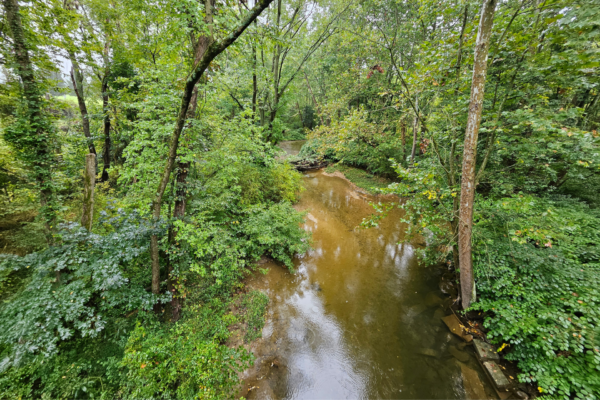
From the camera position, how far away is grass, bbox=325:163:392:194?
14695 millimetres

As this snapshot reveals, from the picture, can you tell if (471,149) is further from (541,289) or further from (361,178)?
(361,178)

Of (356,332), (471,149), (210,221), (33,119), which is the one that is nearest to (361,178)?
(471,149)

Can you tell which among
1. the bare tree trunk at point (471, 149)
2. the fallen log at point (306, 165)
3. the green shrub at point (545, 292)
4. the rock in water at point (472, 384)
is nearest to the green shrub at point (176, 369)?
the rock in water at point (472, 384)

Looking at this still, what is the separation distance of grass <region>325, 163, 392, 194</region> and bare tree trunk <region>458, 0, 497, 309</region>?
30.0 feet

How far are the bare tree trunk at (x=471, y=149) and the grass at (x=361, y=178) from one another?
360 inches

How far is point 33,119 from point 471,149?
8.66 metres

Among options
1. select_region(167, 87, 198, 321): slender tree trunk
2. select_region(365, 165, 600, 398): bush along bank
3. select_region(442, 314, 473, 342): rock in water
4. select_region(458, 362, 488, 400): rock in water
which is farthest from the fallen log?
select_region(458, 362, 488, 400): rock in water

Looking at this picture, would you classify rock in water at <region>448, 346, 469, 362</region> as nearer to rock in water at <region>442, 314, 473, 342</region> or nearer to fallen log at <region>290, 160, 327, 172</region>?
rock in water at <region>442, 314, 473, 342</region>

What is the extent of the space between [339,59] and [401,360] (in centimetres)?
1769

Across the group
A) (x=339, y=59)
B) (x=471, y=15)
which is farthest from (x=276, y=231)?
(x=339, y=59)

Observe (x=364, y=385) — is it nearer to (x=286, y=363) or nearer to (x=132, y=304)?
(x=286, y=363)

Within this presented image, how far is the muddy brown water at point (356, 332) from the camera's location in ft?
13.5

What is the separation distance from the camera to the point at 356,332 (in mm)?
5219

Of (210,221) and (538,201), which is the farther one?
(538,201)
